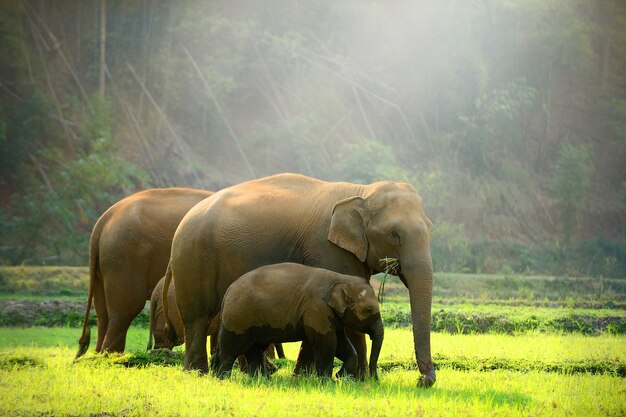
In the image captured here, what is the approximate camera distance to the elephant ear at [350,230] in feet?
30.7

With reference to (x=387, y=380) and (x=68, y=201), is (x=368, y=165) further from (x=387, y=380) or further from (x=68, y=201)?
(x=387, y=380)

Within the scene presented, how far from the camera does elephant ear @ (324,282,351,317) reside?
28.6ft

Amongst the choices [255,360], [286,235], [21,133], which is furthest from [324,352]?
[21,133]

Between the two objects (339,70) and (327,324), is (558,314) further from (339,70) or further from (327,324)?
(339,70)

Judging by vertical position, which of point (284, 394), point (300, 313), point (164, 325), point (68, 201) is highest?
point (300, 313)

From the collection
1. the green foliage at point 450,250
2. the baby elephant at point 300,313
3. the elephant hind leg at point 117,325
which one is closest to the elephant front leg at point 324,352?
the baby elephant at point 300,313

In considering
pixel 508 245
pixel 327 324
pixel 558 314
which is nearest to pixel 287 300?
pixel 327 324

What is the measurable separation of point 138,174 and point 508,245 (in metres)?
13.2

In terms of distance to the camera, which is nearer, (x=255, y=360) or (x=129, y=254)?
(x=255, y=360)

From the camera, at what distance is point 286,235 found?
384 inches

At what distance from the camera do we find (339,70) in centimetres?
4009

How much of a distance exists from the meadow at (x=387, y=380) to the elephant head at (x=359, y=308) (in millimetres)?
427

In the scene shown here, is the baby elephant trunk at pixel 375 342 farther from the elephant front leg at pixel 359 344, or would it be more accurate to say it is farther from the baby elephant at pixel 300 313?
the elephant front leg at pixel 359 344

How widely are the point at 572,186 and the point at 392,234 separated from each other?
27654 mm
